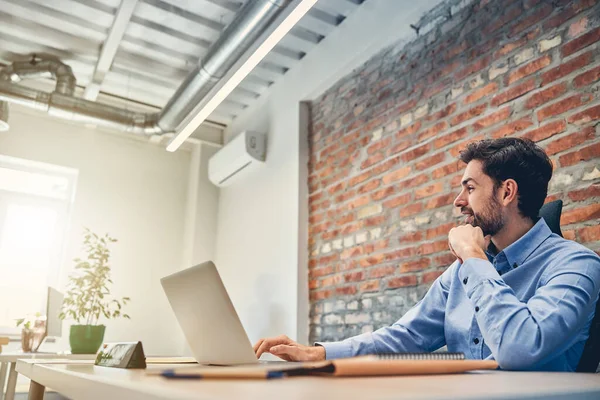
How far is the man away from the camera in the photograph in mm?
1136

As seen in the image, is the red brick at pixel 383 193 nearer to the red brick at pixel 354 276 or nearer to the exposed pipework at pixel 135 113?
the red brick at pixel 354 276

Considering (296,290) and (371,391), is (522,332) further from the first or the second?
(296,290)

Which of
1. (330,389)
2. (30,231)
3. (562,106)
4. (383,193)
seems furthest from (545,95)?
(30,231)

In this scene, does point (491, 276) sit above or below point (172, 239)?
below

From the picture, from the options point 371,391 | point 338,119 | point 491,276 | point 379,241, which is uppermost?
point 338,119

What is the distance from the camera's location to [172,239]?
200 inches

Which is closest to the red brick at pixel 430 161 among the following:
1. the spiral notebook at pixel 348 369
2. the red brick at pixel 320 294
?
the red brick at pixel 320 294

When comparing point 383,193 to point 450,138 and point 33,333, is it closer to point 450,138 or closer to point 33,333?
Answer: point 450,138

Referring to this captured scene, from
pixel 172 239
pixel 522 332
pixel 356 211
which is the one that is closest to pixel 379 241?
pixel 356 211

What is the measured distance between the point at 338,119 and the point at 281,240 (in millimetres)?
1028

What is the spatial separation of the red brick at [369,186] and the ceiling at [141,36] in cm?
125

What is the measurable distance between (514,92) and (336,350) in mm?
1514

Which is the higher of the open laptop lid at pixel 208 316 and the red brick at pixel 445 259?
the red brick at pixel 445 259

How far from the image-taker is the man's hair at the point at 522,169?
1.59m
